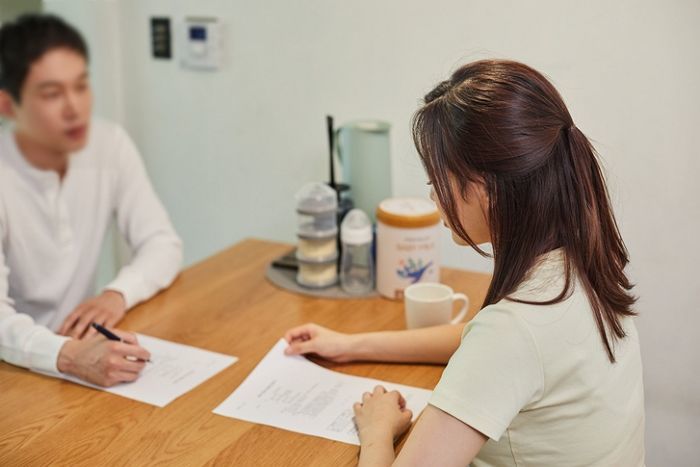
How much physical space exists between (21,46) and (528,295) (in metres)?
1.39

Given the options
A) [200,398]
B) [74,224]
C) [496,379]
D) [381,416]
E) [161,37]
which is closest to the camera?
[496,379]

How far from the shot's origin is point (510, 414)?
86 cm

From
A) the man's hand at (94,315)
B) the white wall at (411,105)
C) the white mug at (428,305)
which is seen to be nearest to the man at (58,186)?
the man's hand at (94,315)

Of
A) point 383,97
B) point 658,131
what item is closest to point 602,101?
point 658,131

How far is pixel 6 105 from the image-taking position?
1.77 m

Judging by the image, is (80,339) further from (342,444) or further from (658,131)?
(658,131)

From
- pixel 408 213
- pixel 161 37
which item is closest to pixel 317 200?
pixel 408 213

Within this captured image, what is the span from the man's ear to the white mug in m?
1.03

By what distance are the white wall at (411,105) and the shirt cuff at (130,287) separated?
65cm

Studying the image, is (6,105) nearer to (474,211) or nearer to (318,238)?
(318,238)

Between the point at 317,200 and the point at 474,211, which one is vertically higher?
the point at 474,211

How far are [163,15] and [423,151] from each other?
144 cm

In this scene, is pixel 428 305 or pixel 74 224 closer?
pixel 428 305

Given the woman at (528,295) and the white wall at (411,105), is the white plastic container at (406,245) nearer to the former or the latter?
the white wall at (411,105)
